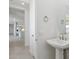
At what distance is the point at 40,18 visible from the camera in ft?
9.93

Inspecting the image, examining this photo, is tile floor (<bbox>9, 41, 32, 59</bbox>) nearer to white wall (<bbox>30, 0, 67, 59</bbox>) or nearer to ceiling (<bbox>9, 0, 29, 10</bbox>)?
white wall (<bbox>30, 0, 67, 59</bbox>)

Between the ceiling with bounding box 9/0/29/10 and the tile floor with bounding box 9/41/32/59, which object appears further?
the tile floor with bounding box 9/41/32/59

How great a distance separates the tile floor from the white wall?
0.65m

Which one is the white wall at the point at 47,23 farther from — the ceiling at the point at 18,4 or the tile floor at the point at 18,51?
the tile floor at the point at 18,51

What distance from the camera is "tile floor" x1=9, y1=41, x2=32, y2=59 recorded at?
3.19 meters

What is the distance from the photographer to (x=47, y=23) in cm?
312

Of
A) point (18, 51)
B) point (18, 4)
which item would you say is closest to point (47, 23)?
point (18, 4)

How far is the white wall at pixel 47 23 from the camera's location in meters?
2.98

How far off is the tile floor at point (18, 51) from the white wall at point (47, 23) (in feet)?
2.15

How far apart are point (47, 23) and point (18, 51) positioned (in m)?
1.37

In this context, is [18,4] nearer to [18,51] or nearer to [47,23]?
[47,23]

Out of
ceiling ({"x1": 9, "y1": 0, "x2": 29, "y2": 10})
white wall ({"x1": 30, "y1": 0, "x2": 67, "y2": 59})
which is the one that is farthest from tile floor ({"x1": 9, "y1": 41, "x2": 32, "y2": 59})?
ceiling ({"x1": 9, "y1": 0, "x2": 29, "y2": 10})
